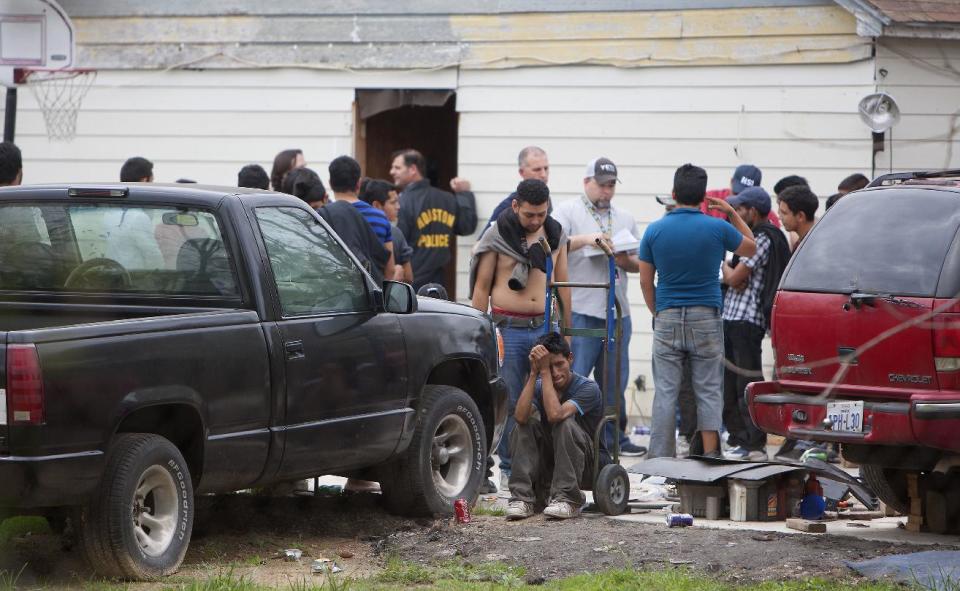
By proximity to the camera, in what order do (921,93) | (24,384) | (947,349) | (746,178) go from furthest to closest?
(921,93), (746,178), (947,349), (24,384)

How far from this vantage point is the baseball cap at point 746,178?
38.2 ft

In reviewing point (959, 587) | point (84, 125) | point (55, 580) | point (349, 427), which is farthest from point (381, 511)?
point (84, 125)

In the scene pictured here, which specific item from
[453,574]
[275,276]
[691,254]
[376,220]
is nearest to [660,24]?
[691,254]

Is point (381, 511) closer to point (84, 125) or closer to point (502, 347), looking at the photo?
point (502, 347)

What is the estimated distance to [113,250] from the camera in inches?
279

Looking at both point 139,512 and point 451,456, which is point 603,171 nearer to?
point 451,456

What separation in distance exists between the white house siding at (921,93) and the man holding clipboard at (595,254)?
9.05ft

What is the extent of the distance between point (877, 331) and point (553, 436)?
6.52 ft

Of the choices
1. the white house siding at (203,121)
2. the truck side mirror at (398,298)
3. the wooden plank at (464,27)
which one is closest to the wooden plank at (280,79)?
the white house siding at (203,121)

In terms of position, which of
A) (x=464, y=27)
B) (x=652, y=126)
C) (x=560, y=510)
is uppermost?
(x=464, y=27)

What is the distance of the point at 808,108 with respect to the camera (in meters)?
12.7

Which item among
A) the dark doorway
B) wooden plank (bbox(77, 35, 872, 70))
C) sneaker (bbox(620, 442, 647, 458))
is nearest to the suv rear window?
sneaker (bbox(620, 442, 647, 458))

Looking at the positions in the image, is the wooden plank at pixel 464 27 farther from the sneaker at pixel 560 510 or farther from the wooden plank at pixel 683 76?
the sneaker at pixel 560 510

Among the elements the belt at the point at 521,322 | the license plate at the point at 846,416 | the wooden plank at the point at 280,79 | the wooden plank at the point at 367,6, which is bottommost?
the license plate at the point at 846,416
